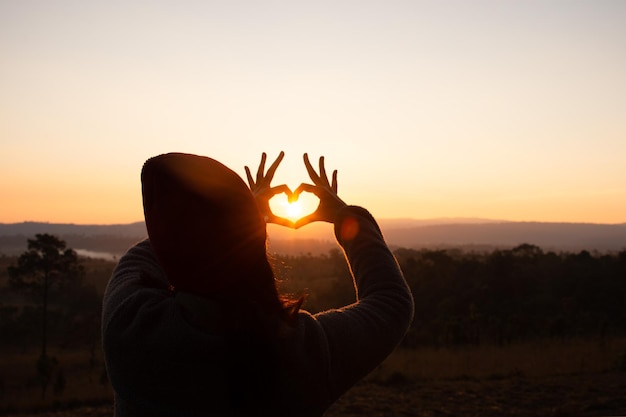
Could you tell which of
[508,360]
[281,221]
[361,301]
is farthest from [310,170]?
[508,360]

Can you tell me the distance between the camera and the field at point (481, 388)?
8.41 meters

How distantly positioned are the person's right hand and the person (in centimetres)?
32

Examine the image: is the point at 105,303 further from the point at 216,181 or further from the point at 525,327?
the point at 525,327

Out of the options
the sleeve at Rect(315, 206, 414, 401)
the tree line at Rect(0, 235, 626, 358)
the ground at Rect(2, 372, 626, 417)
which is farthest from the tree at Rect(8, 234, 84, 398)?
the sleeve at Rect(315, 206, 414, 401)

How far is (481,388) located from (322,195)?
9.57 meters

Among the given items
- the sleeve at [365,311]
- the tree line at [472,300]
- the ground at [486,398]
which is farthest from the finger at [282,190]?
the tree line at [472,300]

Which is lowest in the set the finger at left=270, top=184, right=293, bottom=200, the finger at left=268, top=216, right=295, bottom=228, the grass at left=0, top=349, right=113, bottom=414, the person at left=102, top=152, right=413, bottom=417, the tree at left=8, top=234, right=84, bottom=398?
the grass at left=0, top=349, right=113, bottom=414

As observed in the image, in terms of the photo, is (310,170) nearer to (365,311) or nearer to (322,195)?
(322,195)

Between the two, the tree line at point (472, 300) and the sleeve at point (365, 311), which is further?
the tree line at point (472, 300)

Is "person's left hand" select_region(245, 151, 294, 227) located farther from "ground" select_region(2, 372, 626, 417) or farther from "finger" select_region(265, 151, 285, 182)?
"ground" select_region(2, 372, 626, 417)

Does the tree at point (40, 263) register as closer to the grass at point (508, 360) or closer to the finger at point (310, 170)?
the grass at point (508, 360)

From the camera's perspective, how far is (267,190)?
1.30 meters

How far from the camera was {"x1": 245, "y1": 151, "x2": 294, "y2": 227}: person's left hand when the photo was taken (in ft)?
4.15

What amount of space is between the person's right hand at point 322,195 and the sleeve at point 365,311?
4 centimetres
